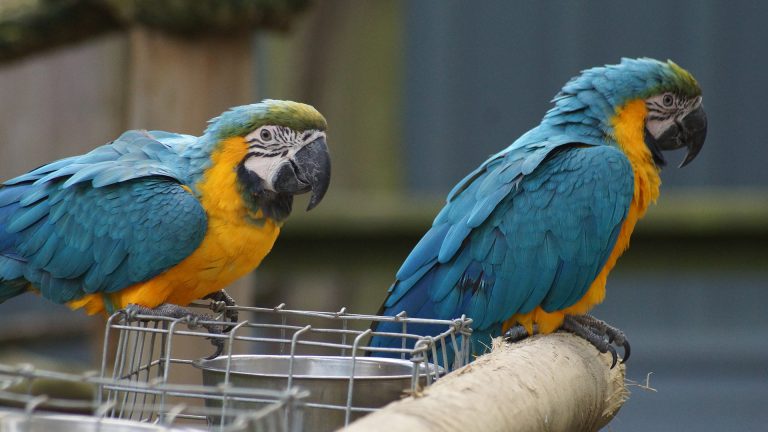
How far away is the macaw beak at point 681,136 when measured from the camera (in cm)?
277

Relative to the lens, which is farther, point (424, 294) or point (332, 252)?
point (332, 252)

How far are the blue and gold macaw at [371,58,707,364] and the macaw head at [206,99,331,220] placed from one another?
466mm

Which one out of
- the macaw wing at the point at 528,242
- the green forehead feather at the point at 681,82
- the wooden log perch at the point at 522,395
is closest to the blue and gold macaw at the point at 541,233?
the macaw wing at the point at 528,242

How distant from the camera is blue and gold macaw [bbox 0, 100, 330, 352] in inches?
86.6

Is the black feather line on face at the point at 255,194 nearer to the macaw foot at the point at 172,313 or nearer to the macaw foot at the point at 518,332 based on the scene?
the macaw foot at the point at 172,313

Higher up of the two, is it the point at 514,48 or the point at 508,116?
the point at 514,48

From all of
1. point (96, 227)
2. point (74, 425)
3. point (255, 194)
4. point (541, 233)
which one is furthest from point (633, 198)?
point (74, 425)

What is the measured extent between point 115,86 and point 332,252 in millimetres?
1287

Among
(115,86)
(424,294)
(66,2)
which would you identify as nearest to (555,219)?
(424,294)

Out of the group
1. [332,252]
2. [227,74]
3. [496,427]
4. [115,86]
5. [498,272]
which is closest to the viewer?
[496,427]

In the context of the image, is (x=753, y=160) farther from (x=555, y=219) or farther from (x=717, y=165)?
(x=555, y=219)

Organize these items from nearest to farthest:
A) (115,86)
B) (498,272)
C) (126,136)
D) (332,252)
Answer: (126,136) < (498,272) < (115,86) < (332,252)

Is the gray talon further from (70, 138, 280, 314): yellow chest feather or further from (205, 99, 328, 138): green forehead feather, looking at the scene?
(205, 99, 328, 138): green forehead feather

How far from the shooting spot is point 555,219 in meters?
2.53
